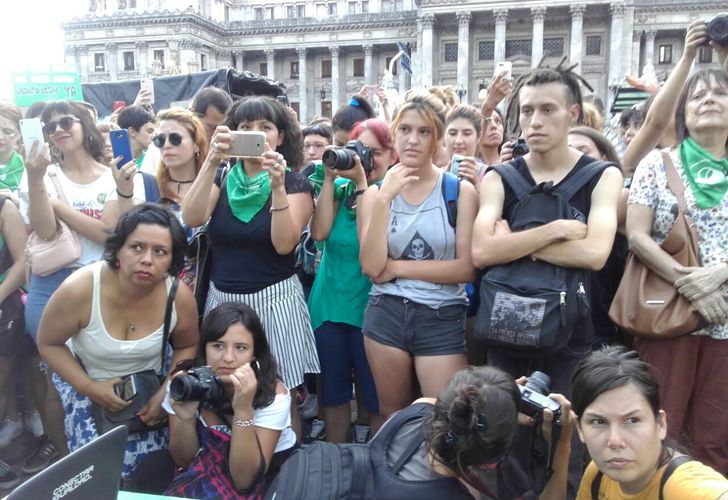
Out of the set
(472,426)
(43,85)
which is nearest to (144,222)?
(472,426)

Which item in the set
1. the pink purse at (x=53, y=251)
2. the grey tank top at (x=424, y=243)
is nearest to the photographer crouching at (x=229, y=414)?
the grey tank top at (x=424, y=243)

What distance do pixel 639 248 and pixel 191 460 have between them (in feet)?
7.03

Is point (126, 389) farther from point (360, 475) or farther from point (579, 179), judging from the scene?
point (579, 179)

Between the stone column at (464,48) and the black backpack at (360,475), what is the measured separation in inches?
1727

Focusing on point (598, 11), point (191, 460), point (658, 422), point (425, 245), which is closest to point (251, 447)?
point (191, 460)

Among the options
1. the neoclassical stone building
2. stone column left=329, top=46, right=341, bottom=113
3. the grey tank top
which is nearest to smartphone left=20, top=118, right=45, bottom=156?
the grey tank top

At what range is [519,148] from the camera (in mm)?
2883

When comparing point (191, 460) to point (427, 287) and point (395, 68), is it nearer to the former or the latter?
point (427, 287)

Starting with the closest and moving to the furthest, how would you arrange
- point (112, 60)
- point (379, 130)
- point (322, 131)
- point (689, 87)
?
point (689, 87), point (379, 130), point (322, 131), point (112, 60)

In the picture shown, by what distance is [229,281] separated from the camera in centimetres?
294

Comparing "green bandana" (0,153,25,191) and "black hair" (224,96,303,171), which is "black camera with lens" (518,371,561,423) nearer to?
"black hair" (224,96,303,171)

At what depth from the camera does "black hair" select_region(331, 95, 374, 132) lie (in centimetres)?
443

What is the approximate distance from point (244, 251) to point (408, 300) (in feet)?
2.90

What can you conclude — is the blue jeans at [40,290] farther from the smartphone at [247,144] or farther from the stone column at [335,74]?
the stone column at [335,74]
